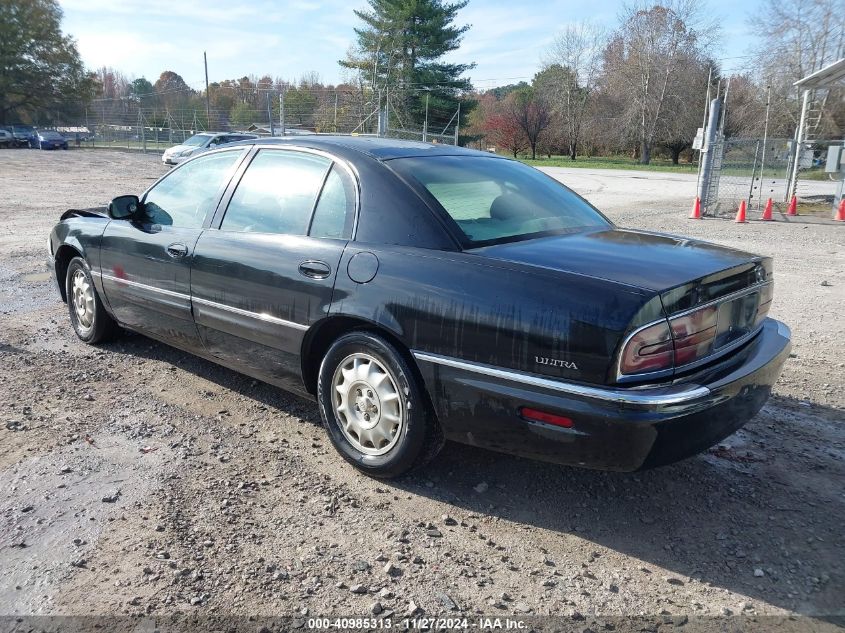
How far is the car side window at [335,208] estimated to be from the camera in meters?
3.41

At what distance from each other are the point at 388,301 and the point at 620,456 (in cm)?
119

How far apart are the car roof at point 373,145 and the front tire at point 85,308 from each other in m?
1.87

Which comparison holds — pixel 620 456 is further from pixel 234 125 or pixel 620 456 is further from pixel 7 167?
pixel 234 125

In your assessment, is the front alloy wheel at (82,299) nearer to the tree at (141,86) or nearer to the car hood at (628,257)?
the car hood at (628,257)

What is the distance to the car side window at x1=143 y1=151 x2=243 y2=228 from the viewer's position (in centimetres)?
420

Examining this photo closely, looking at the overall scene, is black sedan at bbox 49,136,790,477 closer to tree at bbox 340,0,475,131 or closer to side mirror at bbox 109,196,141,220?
side mirror at bbox 109,196,141,220

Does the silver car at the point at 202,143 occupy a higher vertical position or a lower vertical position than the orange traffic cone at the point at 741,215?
higher

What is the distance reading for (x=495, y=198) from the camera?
11.9ft

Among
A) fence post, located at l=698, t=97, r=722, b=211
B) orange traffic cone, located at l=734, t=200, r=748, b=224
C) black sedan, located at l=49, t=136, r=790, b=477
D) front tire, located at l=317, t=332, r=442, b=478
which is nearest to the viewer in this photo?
black sedan, located at l=49, t=136, r=790, b=477

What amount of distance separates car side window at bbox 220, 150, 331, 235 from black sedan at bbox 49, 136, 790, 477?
1cm

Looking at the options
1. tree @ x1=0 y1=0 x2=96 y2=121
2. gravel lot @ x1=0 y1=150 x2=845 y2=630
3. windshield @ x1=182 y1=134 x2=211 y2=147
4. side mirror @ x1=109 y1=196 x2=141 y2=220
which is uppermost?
tree @ x1=0 y1=0 x2=96 y2=121

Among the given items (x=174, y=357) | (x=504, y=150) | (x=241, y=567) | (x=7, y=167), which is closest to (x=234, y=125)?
(x=7, y=167)

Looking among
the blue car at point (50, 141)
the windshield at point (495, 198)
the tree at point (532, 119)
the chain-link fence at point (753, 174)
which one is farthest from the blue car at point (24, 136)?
the windshield at point (495, 198)

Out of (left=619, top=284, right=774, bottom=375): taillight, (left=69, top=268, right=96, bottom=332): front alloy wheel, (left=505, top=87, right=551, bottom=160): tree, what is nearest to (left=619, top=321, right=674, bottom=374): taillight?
(left=619, top=284, right=774, bottom=375): taillight
